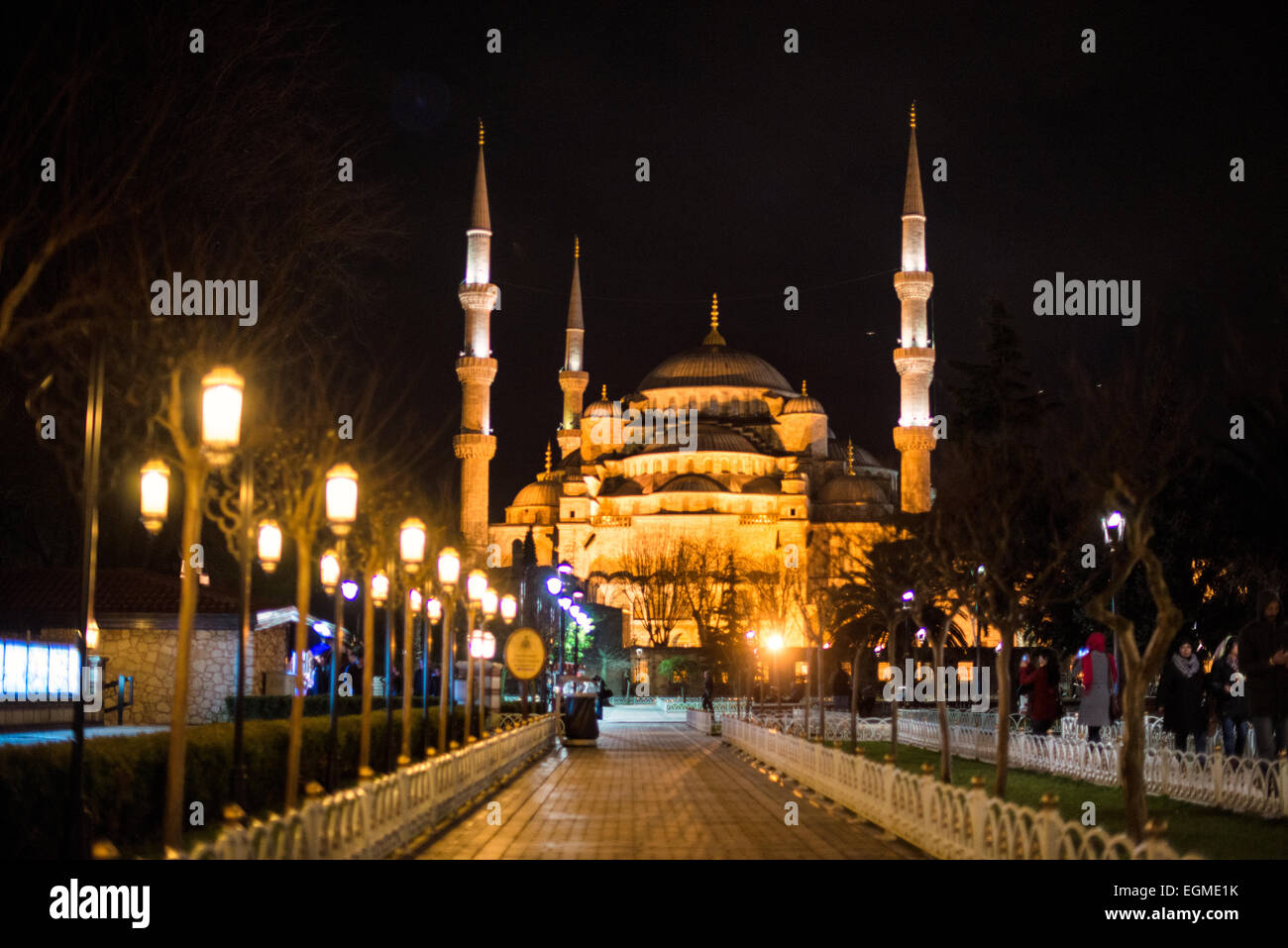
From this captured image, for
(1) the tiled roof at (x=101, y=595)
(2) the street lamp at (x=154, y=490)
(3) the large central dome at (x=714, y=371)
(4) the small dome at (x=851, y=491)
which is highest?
(3) the large central dome at (x=714, y=371)

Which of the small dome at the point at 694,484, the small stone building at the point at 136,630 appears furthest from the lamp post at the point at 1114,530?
the small dome at the point at 694,484

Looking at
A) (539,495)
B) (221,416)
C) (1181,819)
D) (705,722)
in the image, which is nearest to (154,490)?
(221,416)

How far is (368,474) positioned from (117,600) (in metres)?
9.26

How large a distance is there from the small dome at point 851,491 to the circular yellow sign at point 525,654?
66331 millimetres

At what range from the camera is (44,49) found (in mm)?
12727

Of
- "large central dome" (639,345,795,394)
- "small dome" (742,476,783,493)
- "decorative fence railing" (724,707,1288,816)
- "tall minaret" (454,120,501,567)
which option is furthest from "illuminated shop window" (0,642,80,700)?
"large central dome" (639,345,795,394)

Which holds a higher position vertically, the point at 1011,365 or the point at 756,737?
the point at 1011,365

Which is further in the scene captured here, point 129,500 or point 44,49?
point 129,500

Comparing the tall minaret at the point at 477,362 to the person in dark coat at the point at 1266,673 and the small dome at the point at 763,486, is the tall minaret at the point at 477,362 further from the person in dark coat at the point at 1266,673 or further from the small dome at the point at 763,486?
the person in dark coat at the point at 1266,673

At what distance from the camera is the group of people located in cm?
1422

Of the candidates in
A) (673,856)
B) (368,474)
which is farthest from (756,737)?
(673,856)

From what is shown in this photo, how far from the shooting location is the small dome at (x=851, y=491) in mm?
88875

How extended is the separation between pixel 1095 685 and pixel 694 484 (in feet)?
225
